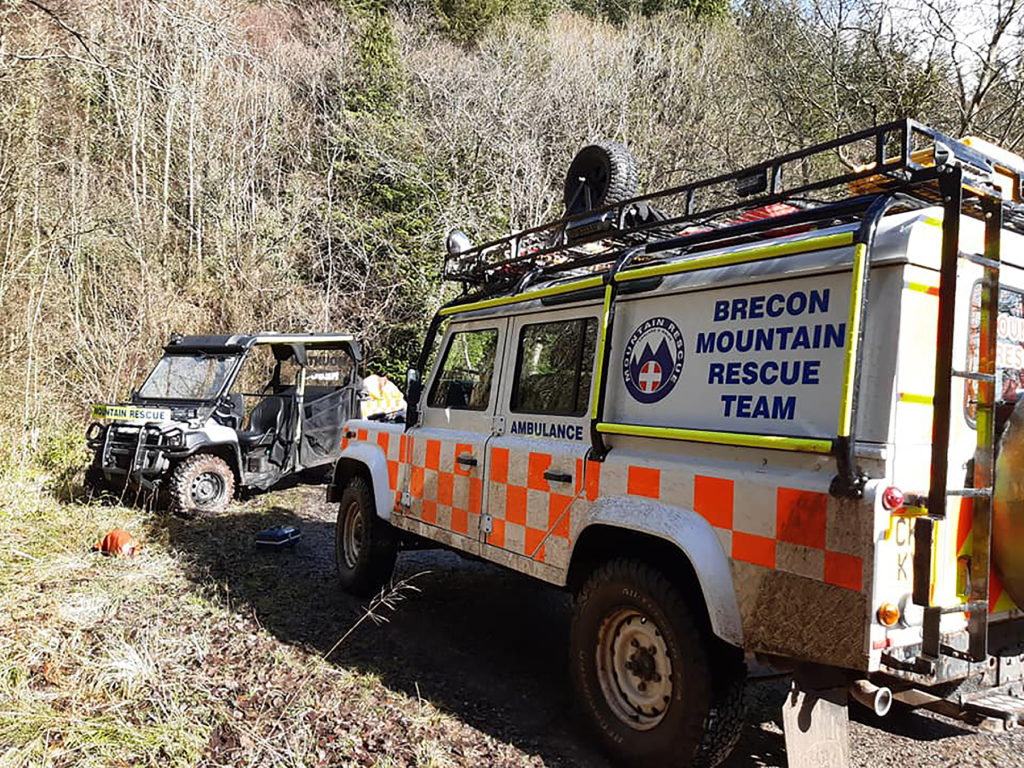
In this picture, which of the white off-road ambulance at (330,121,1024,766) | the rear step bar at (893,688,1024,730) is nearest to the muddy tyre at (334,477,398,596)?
the white off-road ambulance at (330,121,1024,766)

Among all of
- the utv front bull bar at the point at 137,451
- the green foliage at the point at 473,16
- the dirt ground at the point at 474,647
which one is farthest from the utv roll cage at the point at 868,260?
the green foliage at the point at 473,16

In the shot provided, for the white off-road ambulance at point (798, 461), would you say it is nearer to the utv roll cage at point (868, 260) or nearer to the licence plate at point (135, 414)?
the utv roll cage at point (868, 260)

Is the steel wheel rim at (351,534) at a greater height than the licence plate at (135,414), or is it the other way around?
the licence plate at (135,414)

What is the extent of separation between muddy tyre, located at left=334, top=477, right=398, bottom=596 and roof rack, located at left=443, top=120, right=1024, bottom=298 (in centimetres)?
175

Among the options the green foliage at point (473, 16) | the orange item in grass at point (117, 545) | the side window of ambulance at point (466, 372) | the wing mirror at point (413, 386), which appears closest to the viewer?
the side window of ambulance at point (466, 372)

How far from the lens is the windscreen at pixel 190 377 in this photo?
838cm

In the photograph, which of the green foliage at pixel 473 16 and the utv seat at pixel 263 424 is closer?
the utv seat at pixel 263 424

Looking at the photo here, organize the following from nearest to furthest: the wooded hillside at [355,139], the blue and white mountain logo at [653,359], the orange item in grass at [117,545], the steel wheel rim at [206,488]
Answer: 1. the blue and white mountain logo at [653,359]
2. the orange item in grass at [117,545]
3. the steel wheel rim at [206,488]
4. the wooded hillside at [355,139]

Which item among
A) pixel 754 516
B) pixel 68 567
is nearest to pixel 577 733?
pixel 754 516

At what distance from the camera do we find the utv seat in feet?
27.5

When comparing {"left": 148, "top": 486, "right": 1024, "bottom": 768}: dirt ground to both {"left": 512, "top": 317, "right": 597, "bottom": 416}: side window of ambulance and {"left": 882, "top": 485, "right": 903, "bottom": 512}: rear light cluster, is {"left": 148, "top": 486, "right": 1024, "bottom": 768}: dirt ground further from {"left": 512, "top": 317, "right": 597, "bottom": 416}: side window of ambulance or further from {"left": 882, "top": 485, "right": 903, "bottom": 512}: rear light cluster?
{"left": 512, "top": 317, "right": 597, "bottom": 416}: side window of ambulance

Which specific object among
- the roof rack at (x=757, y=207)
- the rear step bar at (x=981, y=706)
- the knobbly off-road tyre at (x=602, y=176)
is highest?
the knobbly off-road tyre at (x=602, y=176)

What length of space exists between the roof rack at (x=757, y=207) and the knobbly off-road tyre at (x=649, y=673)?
1.55 m

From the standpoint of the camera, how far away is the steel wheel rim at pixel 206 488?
7.69m
